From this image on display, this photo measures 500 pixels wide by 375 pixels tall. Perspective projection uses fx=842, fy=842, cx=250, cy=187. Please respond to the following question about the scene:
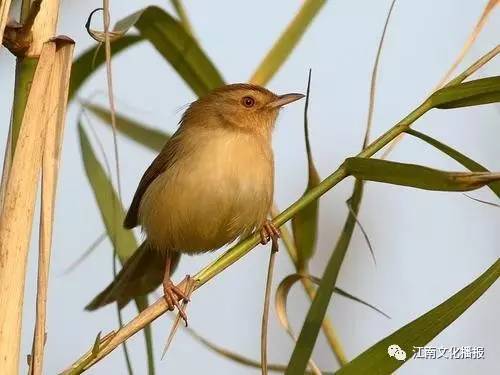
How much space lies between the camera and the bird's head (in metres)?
2.95

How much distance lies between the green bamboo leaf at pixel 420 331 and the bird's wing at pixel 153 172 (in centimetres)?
145

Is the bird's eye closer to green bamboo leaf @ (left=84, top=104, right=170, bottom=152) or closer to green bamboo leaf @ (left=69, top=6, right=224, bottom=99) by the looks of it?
green bamboo leaf @ (left=84, top=104, right=170, bottom=152)

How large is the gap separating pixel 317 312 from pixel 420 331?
10.9 inches

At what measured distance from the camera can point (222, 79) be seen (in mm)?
2205

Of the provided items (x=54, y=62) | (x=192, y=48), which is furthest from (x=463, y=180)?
(x=192, y=48)

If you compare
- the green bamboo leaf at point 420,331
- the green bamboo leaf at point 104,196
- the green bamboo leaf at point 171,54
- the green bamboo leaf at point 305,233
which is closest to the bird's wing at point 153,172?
the green bamboo leaf at point 104,196

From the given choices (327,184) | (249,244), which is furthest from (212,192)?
(327,184)

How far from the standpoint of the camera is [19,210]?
1.35 meters

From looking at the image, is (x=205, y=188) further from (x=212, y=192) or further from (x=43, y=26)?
(x=43, y=26)

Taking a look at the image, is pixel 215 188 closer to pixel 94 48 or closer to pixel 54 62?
pixel 94 48

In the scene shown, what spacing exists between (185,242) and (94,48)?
2.79 ft

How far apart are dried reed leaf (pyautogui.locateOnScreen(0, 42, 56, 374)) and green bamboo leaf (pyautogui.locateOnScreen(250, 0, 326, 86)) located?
3.23 feet

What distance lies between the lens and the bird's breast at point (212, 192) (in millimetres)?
2580

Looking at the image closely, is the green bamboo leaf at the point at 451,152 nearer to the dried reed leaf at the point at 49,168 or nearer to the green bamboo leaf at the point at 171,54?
the dried reed leaf at the point at 49,168
